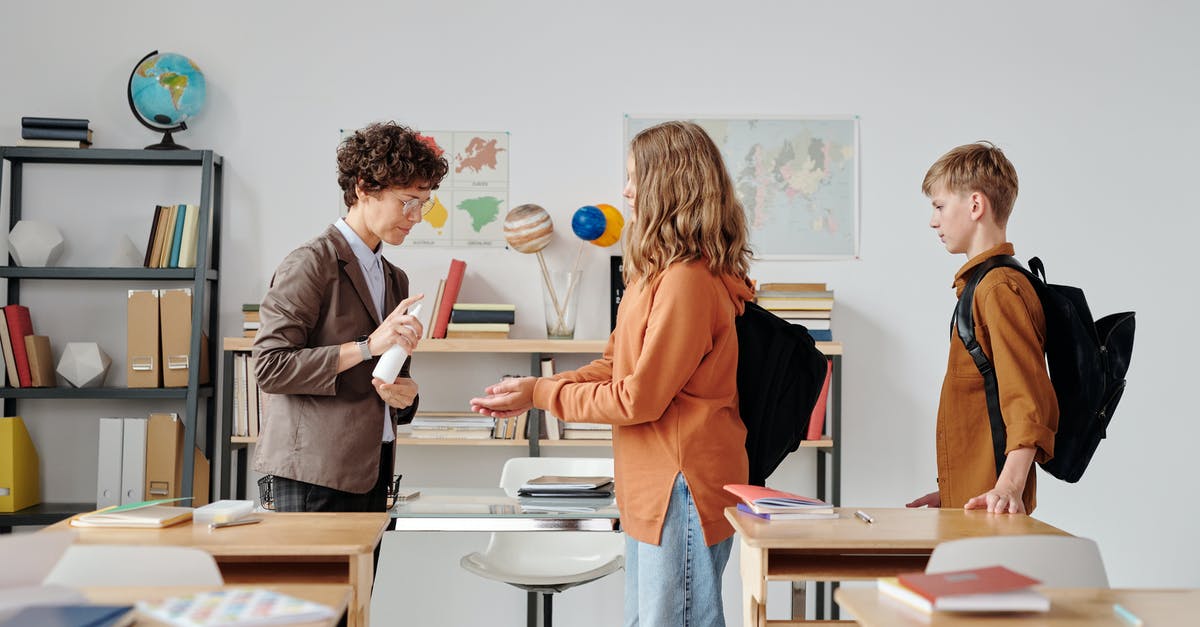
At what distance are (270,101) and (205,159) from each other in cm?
37

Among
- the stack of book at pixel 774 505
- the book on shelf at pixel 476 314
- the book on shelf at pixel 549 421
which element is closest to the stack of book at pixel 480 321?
the book on shelf at pixel 476 314

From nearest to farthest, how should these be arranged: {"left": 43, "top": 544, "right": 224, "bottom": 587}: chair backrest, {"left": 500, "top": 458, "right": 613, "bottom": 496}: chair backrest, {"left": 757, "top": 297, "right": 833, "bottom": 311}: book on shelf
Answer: {"left": 43, "top": 544, "right": 224, "bottom": 587}: chair backrest, {"left": 500, "top": 458, "right": 613, "bottom": 496}: chair backrest, {"left": 757, "top": 297, "right": 833, "bottom": 311}: book on shelf

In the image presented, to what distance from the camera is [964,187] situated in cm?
227

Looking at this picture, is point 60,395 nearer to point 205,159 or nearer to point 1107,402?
point 205,159

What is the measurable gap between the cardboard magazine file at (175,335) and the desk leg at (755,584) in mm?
2292

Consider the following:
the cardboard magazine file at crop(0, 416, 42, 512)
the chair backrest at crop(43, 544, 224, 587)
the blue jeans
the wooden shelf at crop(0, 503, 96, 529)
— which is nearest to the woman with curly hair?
the chair backrest at crop(43, 544, 224, 587)

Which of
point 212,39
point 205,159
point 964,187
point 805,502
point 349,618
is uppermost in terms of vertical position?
point 212,39

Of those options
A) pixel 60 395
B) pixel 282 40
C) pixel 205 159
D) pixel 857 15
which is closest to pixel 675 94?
pixel 857 15

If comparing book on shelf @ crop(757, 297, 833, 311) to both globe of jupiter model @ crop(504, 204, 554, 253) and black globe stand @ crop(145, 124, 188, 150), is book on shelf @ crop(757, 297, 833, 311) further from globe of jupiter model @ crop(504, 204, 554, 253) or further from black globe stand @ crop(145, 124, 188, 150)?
black globe stand @ crop(145, 124, 188, 150)

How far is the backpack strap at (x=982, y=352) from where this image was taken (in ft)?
6.93

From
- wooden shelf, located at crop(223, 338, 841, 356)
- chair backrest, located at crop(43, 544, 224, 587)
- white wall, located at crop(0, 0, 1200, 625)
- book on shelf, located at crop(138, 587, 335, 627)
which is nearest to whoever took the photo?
book on shelf, located at crop(138, 587, 335, 627)

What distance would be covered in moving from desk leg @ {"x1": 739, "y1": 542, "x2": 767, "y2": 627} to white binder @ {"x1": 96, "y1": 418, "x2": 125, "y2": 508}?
2.43 metres

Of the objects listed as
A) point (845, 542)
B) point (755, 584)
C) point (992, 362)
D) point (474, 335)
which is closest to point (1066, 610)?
point (845, 542)

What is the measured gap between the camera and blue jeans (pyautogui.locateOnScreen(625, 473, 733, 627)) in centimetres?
186
